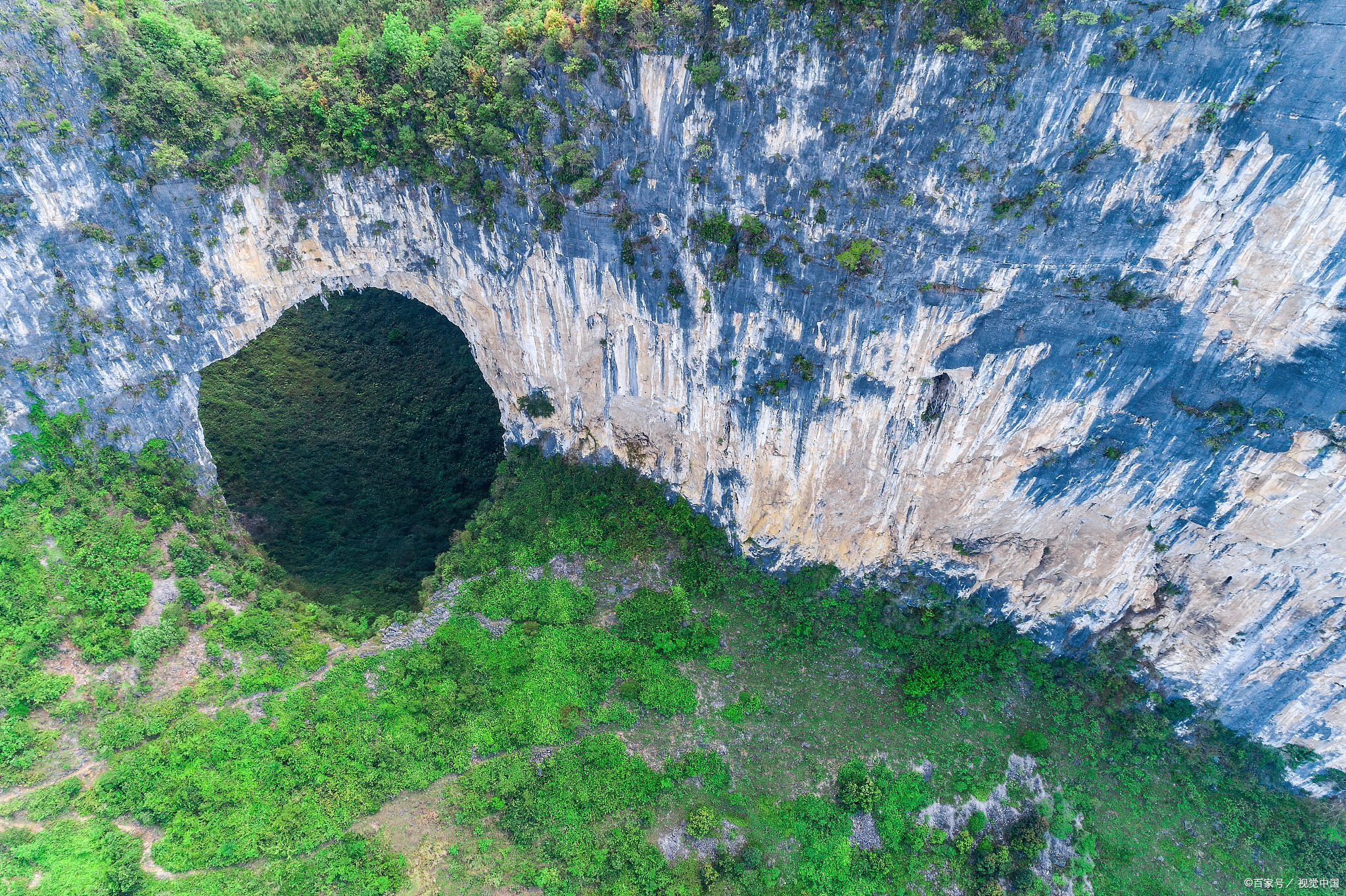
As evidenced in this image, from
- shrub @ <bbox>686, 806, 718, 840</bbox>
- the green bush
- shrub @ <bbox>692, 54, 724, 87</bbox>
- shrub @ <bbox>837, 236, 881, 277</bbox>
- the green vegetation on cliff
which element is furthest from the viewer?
the green bush

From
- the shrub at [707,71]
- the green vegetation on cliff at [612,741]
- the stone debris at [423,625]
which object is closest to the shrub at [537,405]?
the green vegetation on cliff at [612,741]

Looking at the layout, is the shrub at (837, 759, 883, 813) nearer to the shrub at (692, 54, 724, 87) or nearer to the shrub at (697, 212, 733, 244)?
the shrub at (697, 212, 733, 244)

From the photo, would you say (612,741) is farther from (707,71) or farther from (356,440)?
(707,71)

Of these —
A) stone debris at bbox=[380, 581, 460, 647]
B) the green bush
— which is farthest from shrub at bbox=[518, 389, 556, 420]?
stone debris at bbox=[380, 581, 460, 647]

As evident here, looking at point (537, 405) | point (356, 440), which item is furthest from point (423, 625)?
point (537, 405)

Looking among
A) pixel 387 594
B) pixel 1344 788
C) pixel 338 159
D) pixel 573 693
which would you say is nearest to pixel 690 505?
pixel 573 693

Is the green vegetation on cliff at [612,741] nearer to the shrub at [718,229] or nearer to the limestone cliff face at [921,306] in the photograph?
the limestone cliff face at [921,306]
